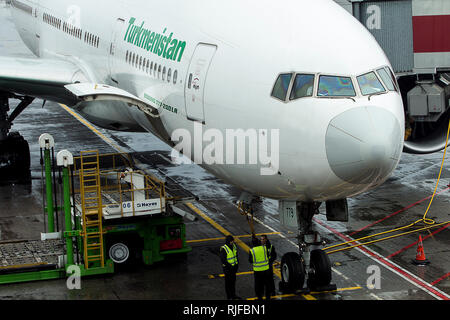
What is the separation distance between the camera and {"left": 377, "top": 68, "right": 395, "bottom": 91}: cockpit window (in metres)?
12.9

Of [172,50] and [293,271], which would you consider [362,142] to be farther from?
[172,50]

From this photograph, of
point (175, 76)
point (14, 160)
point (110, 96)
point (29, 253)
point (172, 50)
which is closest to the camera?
point (175, 76)

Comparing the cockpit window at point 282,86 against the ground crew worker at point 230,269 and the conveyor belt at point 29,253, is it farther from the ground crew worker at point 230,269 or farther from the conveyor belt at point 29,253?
the conveyor belt at point 29,253

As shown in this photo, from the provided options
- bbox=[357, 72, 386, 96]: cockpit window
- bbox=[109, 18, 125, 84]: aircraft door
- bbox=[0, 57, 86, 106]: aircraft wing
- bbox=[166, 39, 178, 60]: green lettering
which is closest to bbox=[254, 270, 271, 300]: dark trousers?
bbox=[357, 72, 386, 96]: cockpit window

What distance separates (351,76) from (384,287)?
5.09 m

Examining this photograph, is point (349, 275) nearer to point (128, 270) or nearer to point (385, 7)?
point (128, 270)

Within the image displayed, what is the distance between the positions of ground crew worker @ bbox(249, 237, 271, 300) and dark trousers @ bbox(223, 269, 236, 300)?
16.9 inches

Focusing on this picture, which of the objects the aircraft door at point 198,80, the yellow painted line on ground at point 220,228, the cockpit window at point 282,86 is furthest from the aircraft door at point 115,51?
the cockpit window at point 282,86

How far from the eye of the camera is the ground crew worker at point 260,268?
1440 cm

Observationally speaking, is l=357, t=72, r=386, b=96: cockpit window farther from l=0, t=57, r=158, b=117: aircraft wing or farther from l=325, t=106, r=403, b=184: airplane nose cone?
l=0, t=57, r=158, b=117: aircraft wing

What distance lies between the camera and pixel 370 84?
1259 cm

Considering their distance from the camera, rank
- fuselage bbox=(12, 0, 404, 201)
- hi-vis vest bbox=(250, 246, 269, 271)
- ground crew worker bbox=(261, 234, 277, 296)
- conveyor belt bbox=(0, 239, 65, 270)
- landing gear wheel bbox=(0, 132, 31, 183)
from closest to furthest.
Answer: fuselage bbox=(12, 0, 404, 201), hi-vis vest bbox=(250, 246, 269, 271), ground crew worker bbox=(261, 234, 277, 296), conveyor belt bbox=(0, 239, 65, 270), landing gear wheel bbox=(0, 132, 31, 183)

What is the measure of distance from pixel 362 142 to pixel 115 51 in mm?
8736

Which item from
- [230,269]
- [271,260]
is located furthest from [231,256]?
[271,260]
